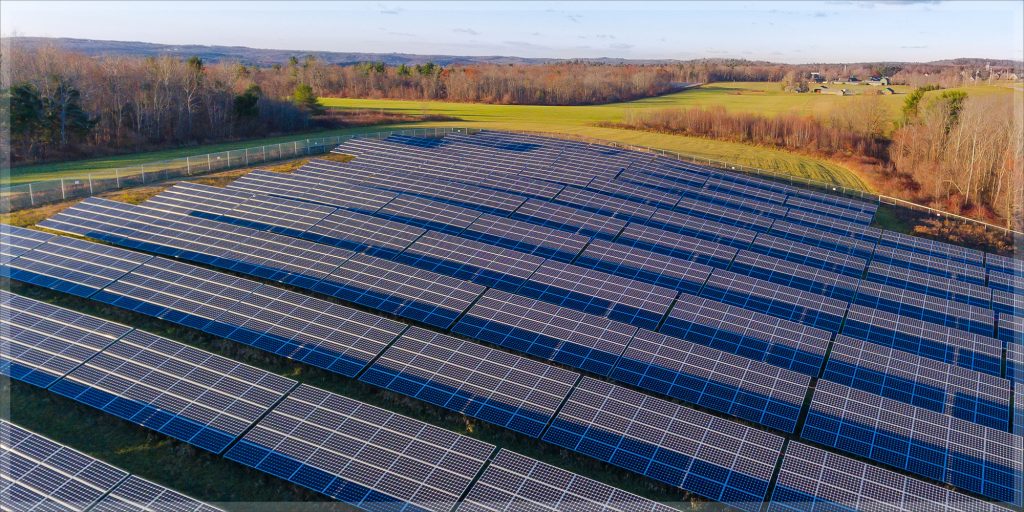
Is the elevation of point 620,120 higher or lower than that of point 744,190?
higher

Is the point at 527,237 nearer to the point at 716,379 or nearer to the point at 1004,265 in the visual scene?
the point at 716,379

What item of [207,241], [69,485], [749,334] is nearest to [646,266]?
[749,334]

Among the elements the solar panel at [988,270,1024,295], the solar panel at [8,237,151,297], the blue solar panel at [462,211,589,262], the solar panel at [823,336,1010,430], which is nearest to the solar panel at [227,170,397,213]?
the blue solar panel at [462,211,589,262]

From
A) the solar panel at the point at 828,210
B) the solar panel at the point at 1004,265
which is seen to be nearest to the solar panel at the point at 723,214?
the solar panel at the point at 828,210

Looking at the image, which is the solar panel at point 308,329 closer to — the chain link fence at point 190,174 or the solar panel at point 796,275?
the solar panel at point 796,275

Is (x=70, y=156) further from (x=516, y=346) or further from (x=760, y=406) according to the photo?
(x=760, y=406)

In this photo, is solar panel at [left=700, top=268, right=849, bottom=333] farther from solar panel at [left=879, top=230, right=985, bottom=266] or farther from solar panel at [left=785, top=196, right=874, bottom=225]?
solar panel at [left=785, top=196, right=874, bottom=225]
